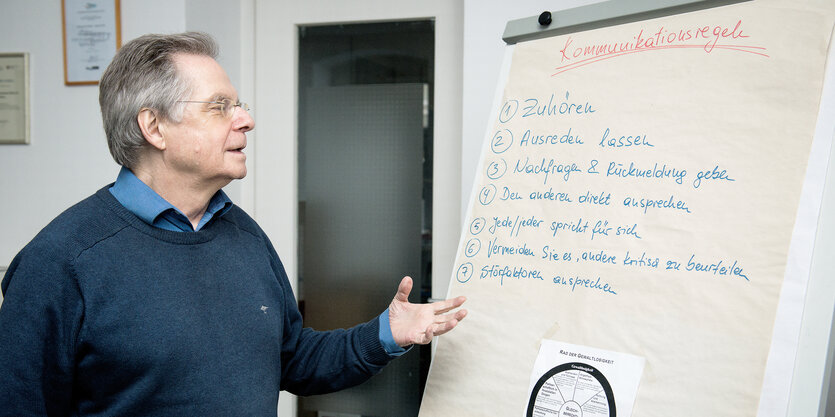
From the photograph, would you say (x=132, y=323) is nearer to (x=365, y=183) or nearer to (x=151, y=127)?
(x=151, y=127)

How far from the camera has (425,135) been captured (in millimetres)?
1810

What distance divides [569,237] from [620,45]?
14.3 inches

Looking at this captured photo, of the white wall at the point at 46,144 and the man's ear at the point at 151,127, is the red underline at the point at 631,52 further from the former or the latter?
the white wall at the point at 46,144

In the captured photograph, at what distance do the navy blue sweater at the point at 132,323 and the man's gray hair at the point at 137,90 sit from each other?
4.3 inches

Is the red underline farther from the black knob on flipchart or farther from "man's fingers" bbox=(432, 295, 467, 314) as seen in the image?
"man's fingers" bbox=(432, 295, 467, 314)

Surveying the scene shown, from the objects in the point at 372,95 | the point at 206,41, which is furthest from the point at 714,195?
the point at 372,95

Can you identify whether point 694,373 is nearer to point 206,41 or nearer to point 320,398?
point 206,41

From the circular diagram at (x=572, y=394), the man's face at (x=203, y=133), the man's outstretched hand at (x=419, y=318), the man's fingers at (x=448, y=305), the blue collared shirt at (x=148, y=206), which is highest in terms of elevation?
the man's face at (x=203, y=133)

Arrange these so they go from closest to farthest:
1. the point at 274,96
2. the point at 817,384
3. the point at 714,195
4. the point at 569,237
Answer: the point at 817,384 < the point at 714,195 < the point at 569,237 < the point at 274,96

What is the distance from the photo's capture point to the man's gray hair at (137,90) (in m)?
0.94

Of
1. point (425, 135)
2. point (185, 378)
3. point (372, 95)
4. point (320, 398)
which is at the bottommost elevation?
point (320, 398)

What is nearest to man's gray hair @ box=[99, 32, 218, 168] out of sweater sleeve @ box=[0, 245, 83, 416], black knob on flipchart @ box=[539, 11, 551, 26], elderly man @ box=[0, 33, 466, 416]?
elderly man @ box=[0, 33, 466, 416]

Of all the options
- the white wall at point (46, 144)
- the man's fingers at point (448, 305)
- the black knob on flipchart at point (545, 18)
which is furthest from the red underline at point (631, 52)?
the white wall at point (46, 144)

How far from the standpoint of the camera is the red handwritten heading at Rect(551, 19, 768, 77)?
0.85 m
